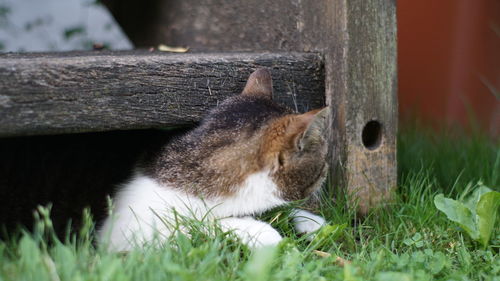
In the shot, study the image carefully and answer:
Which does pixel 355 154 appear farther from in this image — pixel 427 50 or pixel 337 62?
pixel 427 50

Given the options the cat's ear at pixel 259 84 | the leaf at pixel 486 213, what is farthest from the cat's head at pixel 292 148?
the leaf at pixel 486 213

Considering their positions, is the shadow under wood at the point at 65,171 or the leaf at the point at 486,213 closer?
the leaf at the point at 486,213

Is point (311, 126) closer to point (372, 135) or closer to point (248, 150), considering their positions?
point (248, 150)

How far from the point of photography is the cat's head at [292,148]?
6.31 feet

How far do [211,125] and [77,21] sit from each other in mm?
2901

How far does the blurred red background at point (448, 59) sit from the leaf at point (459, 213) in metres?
1.63

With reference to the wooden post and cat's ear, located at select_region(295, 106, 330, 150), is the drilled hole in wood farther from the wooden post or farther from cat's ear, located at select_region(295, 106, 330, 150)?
cat's ear, located at select_region(295, 106, 330, 150)

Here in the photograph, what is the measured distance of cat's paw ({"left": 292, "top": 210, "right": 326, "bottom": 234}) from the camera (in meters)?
2.08

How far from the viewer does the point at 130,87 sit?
198 cm

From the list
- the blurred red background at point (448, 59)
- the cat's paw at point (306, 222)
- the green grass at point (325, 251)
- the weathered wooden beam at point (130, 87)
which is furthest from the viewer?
the blurred red background at point (448, 59)

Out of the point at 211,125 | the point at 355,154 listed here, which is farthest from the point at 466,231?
the point at 211,125

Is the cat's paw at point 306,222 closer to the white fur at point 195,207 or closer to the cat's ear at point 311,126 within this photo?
the white fur at point 195,207

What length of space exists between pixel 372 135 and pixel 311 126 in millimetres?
578

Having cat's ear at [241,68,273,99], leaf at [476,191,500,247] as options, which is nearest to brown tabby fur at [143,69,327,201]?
cat's ear at [241,68,273,99]
